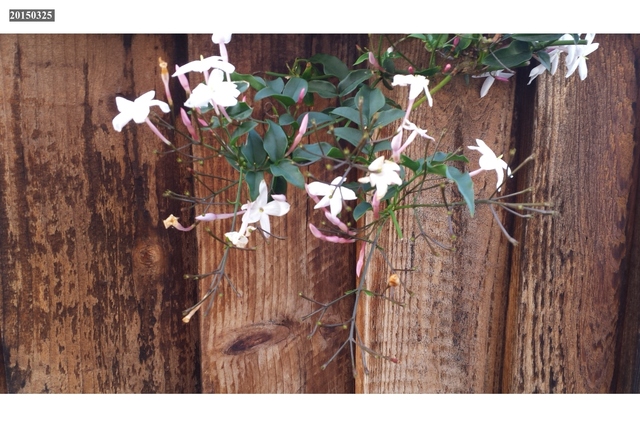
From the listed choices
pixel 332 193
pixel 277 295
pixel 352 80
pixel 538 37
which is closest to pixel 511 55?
pixel 538 37

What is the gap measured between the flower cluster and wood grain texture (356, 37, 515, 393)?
3 centimetres

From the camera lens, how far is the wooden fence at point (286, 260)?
2.22 feet

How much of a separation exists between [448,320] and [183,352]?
0.36m

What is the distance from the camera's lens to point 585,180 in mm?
709

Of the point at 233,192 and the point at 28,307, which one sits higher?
the point at 233,192

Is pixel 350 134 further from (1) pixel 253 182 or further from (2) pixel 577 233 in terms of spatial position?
(2) pixel 577 233

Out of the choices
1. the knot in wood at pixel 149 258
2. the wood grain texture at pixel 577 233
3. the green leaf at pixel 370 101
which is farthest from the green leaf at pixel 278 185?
the wood grain texture at pixel 577 233

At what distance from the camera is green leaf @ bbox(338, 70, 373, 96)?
60 cm

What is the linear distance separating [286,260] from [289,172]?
221 millimetres

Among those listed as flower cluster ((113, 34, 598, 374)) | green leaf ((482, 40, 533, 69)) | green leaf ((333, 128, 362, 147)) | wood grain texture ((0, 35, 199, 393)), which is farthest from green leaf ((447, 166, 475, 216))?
wood grain texture ((0, 35, 199, 393))

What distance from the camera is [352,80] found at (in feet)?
1.99

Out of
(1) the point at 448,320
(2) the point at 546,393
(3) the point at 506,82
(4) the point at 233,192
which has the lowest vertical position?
(2) the point at 546,393

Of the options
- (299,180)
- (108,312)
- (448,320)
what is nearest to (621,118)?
(448,320)
